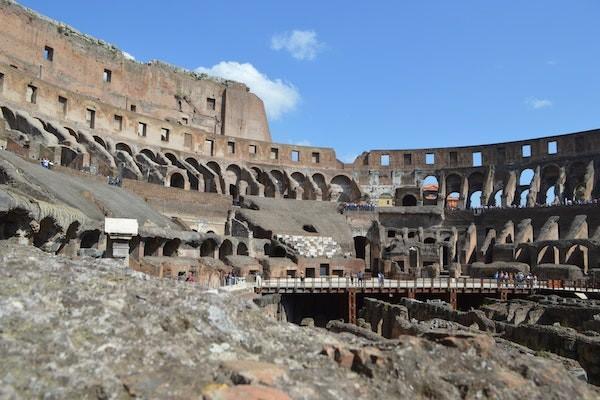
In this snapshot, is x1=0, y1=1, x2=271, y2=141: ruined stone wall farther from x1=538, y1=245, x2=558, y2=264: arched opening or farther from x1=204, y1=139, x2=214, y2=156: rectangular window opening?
x1=538, y1=245, x2=558, y2=264: arched opening

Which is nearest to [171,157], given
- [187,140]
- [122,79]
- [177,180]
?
[187,140]

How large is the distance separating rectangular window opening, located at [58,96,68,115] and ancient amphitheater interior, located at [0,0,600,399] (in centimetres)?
25

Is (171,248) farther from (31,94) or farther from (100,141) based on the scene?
(31,94)

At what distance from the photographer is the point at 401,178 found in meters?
58.5

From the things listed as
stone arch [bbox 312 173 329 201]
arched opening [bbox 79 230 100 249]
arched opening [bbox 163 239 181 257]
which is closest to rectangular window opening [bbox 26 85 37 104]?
arched opening [bbox 163 239 181 257]

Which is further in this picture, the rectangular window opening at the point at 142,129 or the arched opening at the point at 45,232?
the rectangular window opening at the point at 142,129

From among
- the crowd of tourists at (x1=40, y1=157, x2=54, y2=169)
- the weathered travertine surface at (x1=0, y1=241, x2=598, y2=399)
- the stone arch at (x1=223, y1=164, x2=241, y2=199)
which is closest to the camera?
the weathered travertine surface at (x1=0, y1=241, x2=598, y2=399)

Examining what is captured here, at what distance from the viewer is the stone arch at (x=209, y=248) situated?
105 ft

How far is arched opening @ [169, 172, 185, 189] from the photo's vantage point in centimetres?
4541

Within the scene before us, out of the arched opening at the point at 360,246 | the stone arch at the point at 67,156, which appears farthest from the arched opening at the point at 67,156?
the arched opening at the point at 360,246

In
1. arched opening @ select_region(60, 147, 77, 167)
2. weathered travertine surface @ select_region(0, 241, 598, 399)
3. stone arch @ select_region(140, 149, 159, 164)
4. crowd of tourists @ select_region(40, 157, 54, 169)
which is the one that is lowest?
weathered travertine surface @ select_region(0, 241, 598, 399)

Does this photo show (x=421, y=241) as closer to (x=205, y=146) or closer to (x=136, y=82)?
(x=205, y=146)

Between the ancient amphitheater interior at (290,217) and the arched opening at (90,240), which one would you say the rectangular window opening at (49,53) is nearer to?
the ancient amphitheater interior at (290,217)

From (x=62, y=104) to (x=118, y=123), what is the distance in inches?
212
